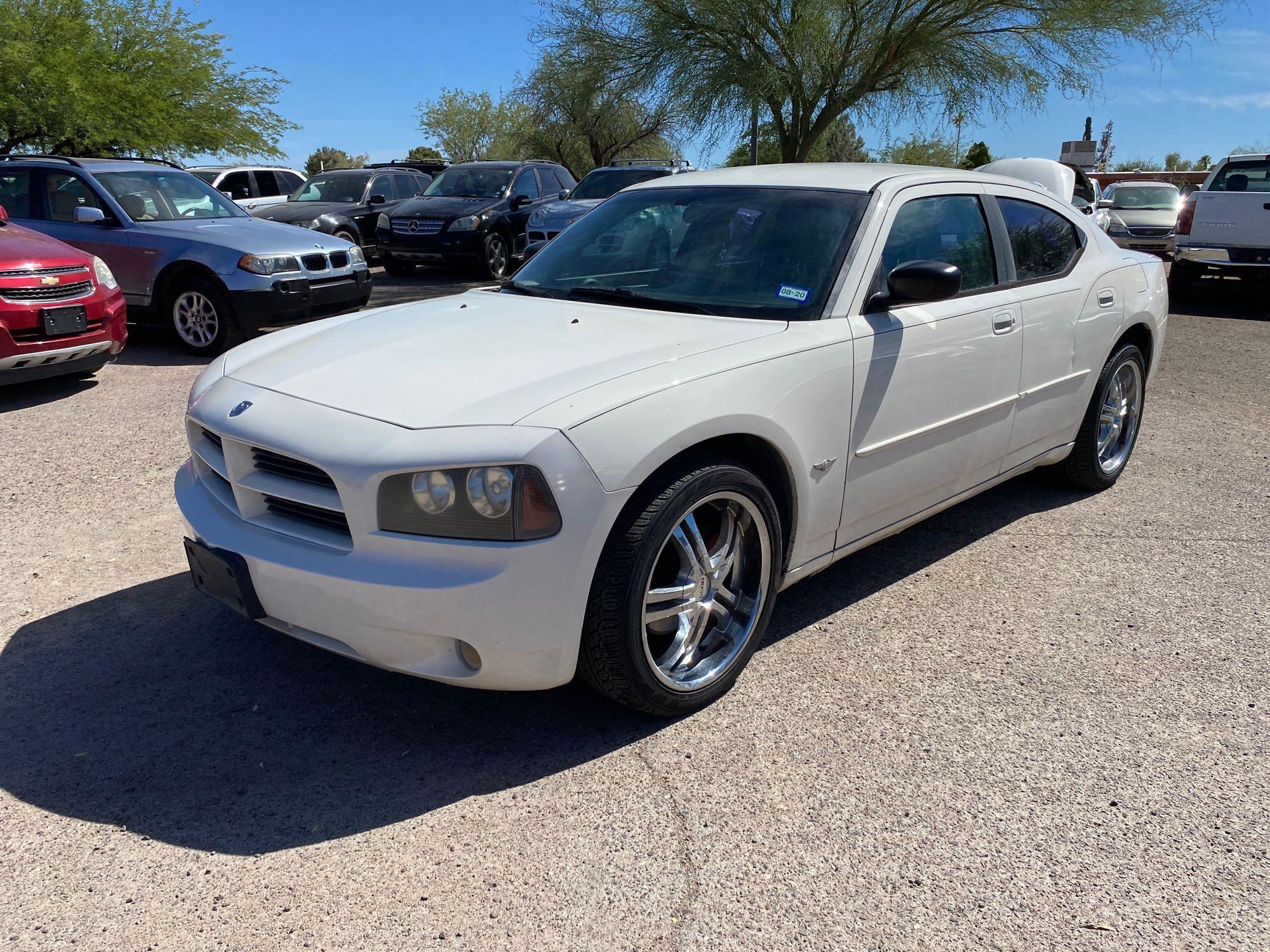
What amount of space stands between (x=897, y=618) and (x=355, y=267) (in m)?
7.49

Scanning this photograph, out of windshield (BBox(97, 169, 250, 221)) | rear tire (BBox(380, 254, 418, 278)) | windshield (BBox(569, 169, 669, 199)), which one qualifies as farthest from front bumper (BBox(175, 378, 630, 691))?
rear tire (BBox(380, 254, 418, 278))

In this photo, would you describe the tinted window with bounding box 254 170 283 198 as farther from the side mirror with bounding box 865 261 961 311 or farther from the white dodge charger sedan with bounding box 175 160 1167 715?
the side mirror with bounding box 865 261 961 311

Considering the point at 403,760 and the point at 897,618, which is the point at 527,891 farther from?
the point at 897,618

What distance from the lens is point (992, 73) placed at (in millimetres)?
16609

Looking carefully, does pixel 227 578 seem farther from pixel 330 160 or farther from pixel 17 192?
pixel 330 160

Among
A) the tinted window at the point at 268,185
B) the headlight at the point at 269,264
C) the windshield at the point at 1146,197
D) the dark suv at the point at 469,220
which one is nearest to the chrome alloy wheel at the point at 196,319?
the headlight at the point at 269,264

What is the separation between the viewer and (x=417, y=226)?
14.6m

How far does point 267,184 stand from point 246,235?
375 inches

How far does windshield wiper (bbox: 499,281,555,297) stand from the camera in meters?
4.07

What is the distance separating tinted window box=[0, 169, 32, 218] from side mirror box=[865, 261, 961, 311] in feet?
29.4

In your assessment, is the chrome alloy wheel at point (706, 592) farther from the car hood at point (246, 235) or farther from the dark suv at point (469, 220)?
the dark suv at point (469, 220)

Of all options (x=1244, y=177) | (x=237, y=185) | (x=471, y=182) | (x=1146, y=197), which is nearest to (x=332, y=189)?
(x=237, y=185)

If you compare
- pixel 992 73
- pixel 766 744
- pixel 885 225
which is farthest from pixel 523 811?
pixel 992 73

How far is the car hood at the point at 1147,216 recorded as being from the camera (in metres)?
19.3
